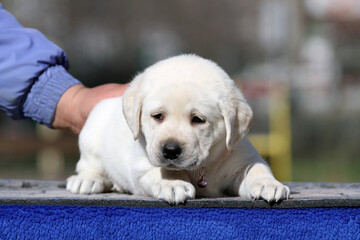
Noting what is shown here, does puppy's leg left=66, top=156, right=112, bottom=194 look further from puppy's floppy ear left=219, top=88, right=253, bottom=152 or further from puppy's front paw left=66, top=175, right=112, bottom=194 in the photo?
puppy's floppy ear left=219, top=88, right=253, bottom=152

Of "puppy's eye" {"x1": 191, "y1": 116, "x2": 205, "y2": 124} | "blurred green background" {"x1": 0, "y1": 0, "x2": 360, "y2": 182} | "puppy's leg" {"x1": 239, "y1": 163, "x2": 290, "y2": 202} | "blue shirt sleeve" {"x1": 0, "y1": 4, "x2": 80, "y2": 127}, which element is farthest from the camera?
"blurred green background" {"x1": 0, "y1": 0, "x2": 360, "y2": 182}

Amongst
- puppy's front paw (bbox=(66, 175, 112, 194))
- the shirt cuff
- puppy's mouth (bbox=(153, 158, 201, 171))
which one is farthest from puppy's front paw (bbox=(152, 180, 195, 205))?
the shirt cuff

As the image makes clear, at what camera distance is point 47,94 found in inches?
183

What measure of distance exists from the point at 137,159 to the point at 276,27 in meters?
16.9

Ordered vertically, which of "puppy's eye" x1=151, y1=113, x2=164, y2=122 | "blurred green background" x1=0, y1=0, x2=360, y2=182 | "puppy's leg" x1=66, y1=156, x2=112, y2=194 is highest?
"puppy's eye" x1=151, y1=113, x2=164, y2=122

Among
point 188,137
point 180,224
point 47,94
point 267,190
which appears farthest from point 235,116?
point 47,94

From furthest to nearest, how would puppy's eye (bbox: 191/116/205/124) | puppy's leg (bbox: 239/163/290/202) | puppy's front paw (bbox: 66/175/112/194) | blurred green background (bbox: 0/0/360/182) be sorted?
blurred green background (bbox: 0/0/360/182) → puppy's front paw (bbox: 66/175/112/194) → puppy's eye (bbox: 191/116/205/124) → puppy's leg (bbox: 239/163/290/202)

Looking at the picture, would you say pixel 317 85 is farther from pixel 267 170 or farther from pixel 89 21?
pixel 267 170

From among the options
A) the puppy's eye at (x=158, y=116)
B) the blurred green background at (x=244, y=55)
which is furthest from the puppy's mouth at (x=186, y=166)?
the blurred green background at (x=244, y=55)

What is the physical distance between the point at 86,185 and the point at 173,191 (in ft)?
3.32

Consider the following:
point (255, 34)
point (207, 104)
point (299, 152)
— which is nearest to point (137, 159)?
point (207, 104)

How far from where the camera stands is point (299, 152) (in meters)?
16.1

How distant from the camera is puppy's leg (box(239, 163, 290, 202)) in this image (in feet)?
9.47

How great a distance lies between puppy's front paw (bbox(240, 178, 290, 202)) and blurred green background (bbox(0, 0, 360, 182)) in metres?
7.88
